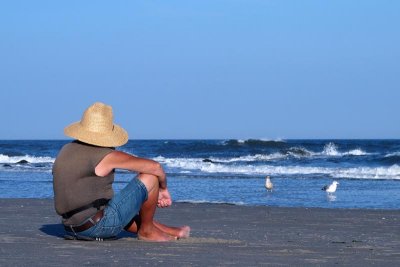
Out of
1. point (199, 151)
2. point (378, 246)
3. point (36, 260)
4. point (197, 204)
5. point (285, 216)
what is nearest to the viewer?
point (36, 260)

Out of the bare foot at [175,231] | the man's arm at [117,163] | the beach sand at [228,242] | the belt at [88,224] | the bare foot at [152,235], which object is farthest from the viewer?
the bare foot at [175,231]

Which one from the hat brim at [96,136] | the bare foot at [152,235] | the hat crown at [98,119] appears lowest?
the bare foot at [152,235]

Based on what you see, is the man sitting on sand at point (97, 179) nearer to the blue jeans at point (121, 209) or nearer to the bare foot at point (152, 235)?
the blue jeans at point (121, 209)

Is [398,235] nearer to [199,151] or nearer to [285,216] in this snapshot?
[285,216]

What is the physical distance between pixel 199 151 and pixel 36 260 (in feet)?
142

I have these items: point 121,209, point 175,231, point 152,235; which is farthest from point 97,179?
point 175,231

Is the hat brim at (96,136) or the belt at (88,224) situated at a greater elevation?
the hat brim at (96,136)

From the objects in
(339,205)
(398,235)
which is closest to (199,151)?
(339,205)

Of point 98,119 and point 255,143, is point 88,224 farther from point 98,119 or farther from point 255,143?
point 255,143

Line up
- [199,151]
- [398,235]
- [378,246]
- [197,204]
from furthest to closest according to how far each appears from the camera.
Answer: [199,151] → [197,204] → [398,235] → [378,246]

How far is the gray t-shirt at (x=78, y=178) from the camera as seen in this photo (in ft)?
21.7

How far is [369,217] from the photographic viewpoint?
10.5 m

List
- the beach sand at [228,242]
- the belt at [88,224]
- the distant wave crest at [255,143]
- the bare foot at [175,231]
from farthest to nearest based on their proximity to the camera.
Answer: the distant wave crest at [255,143]
the bare foot at [175,231]
the belt at [88,224]
the beach sand at [228,242]

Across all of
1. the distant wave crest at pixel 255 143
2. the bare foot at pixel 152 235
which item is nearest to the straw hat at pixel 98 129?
the bare foot at pixel 152 235
